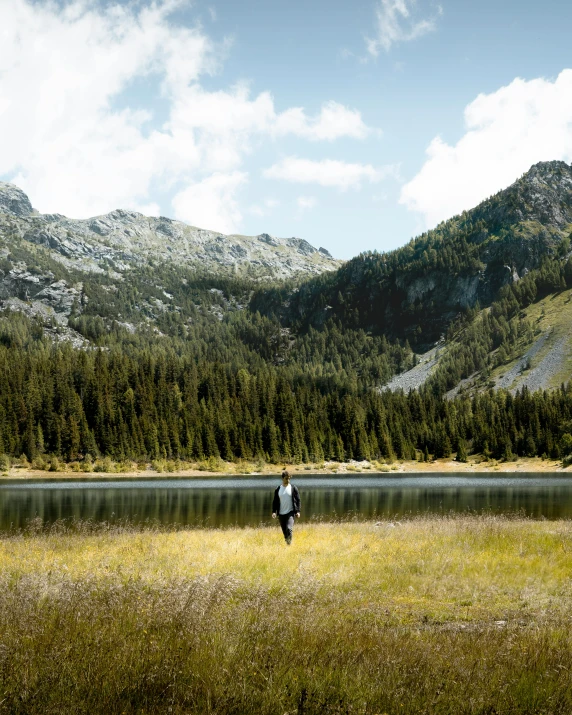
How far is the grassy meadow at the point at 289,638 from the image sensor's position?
6.89 meters

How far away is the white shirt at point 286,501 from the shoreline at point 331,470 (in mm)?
101805

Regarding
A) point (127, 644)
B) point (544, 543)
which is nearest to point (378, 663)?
point (127, 644)

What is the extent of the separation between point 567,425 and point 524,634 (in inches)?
6673

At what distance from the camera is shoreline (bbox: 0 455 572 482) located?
125 m

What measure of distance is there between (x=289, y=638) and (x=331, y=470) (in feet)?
463

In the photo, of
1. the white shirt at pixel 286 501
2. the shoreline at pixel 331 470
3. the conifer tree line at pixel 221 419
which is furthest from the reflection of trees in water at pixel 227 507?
the conifer tree line at pixel 221 419

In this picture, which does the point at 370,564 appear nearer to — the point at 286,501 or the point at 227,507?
the point at 286,501

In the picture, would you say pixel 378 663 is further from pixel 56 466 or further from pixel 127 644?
pixel 56 466

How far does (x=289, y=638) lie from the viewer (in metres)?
8.98

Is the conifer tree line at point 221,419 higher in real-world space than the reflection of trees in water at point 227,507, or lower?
higher

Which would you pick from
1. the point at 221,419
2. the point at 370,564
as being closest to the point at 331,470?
the point at 221,419

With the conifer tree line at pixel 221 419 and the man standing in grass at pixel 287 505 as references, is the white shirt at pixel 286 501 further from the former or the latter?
the conifer tree line at pixel 221 419

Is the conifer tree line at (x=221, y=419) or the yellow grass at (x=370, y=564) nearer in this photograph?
the yellow grass at (x=370, y=564)

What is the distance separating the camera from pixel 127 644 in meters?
8.24
